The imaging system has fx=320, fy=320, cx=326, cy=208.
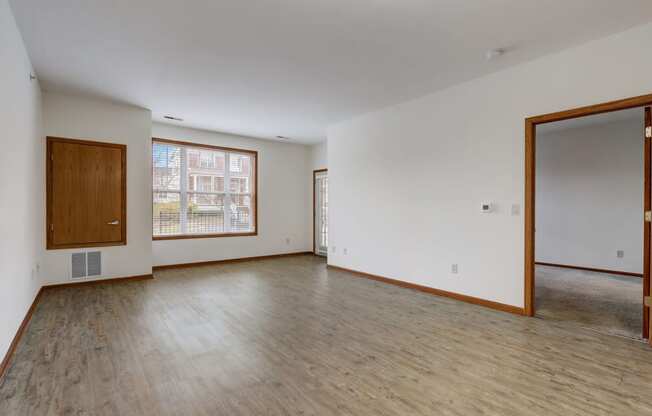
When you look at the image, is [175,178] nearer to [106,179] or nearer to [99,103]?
[106,179]

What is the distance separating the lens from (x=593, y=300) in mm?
4125

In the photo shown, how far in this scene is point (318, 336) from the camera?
2.98 meters

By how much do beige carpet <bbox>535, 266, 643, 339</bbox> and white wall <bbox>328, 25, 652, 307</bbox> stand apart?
0.65 m

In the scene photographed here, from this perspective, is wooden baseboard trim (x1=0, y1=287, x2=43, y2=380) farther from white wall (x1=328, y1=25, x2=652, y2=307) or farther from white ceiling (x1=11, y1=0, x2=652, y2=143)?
white wall (x1=328, y1=25, x2=652, y2=307)

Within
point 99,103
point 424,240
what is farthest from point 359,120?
point 99,103

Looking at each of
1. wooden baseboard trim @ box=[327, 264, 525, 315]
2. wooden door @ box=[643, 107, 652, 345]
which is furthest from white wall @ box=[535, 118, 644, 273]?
wooden baseboard trim @ box=[327, 264, 525, 315]

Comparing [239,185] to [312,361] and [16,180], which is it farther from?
[312,361]

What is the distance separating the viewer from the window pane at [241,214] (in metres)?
7.16

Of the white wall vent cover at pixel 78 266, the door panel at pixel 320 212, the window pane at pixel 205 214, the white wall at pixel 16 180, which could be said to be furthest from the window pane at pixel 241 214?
the white wall at pixel 16 180

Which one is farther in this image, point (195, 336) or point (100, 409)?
point (195, 336)

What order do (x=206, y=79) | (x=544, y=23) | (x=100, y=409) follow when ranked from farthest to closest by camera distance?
1. (x=206, y=79)
2. (x=544, y=23)
3. (x=100, y=409)

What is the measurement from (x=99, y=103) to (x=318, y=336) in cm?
488

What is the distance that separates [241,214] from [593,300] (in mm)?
6321

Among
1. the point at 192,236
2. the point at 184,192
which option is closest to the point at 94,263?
the point at 192,236
